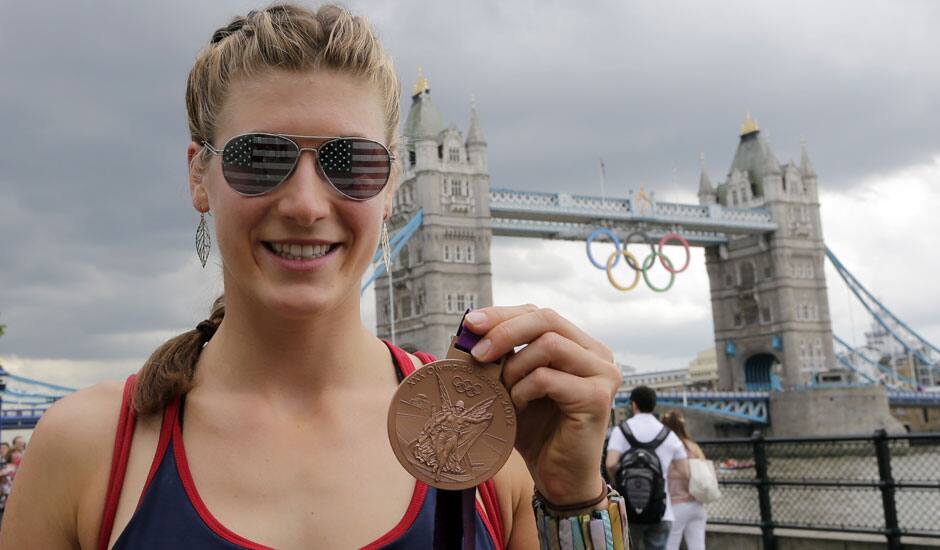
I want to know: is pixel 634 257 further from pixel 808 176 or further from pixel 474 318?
pixel 474 318

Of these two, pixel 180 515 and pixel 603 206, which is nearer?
pixel 180 515

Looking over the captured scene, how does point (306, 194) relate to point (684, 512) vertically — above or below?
above

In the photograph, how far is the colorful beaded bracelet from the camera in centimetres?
104

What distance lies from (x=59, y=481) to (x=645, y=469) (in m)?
3.83

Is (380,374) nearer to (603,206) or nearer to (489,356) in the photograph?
(489,356)

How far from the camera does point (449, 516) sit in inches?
40.7

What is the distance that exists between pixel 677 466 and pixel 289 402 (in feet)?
14.0

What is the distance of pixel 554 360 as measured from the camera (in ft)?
3.33

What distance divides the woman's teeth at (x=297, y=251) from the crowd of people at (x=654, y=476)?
3312mm

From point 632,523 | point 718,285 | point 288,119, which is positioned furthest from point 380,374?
point 718,285

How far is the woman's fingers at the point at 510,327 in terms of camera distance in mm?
986

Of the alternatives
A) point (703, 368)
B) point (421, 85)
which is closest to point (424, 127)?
point (421, 85)

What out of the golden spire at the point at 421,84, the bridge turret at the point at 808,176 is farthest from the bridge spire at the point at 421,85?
the bridge turret at the point at 808,176

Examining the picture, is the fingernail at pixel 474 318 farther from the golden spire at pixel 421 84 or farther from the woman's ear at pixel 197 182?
the golden spire at pixel 421 84
